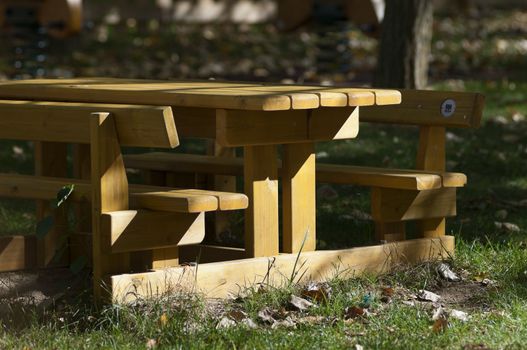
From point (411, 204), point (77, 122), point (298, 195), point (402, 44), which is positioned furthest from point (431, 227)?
point (402, 44)

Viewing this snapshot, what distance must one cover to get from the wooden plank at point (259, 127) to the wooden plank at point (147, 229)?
1.16ft

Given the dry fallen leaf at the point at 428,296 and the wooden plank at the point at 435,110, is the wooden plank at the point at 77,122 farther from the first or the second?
the wooden plank at the point at 435,110

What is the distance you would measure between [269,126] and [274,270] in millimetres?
617

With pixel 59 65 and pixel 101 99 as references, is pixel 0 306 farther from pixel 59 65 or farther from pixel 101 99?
pixel 59 65

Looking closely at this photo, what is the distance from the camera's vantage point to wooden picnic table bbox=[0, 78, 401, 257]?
16.0ft

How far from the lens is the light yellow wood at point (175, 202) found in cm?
474

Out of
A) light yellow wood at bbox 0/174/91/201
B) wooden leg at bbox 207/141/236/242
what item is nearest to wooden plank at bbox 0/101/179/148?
light yellow wood at bbox 0/174/91/201

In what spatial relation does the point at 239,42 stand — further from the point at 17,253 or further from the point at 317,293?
the point at 317,293

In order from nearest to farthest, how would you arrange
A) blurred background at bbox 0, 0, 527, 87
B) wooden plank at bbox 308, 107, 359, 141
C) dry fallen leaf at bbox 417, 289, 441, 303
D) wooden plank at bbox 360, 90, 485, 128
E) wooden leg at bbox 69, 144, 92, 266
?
dry fallen leaf at bbox 417, 289, 441, 303 < wooden plank at bbox 308, 107, 359, 141 < wooden leg at bbox 69, 144, 92, 266 < wooden plank at bbox 360, 90, 485, 128 < blurred background at bbox 0, 0, 527, 87

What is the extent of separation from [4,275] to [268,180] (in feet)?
4.13

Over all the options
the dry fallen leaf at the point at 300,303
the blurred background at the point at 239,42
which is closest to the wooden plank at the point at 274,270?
the dry fallen leaf at the point at 300,303

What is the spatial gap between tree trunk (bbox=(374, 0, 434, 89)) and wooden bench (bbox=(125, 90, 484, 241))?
380 centimetres

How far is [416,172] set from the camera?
18.9 feet

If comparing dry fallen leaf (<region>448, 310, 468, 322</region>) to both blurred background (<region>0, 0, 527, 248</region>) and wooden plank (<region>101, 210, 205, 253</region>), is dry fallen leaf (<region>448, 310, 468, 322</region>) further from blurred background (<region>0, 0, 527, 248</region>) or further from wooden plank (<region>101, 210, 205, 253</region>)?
blurred background (<region>0, 0, 527, 248</region>)
